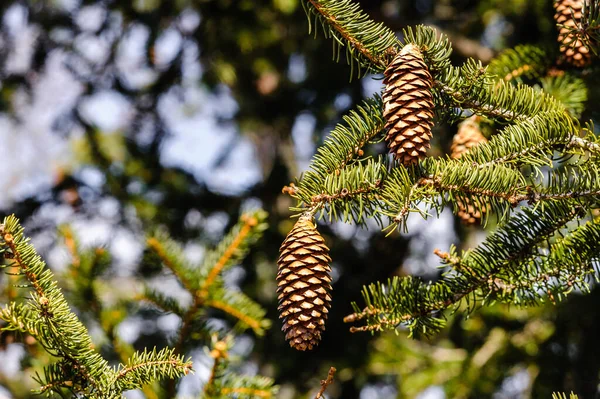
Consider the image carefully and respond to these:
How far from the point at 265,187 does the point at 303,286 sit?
1.94 meters

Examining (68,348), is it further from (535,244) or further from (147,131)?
(147,131)

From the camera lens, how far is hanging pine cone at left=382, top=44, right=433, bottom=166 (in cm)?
84

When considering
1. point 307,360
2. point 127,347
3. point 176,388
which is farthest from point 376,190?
point 307,360

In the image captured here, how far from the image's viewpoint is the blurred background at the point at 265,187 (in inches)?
88.6

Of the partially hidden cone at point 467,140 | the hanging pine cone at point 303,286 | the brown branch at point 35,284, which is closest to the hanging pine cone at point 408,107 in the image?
the hanging pine cone at point 303,286

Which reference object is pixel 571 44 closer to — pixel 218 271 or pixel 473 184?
pixel 473 184

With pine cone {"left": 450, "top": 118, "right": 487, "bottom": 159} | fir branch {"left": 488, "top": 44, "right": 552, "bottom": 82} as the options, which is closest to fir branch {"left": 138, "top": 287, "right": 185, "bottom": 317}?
pine cone {"left": 450, "top": 118, "right": 487, "bottom": 159}

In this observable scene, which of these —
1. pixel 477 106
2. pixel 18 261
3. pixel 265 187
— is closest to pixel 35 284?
pixel 18 261

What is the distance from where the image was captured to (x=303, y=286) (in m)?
0.86

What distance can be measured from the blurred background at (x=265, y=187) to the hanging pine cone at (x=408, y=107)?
115 cm

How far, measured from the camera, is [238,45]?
8.47 feet

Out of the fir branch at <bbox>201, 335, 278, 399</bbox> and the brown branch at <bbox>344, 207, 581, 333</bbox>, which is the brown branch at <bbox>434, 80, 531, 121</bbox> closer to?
the brown branch at <bbox>344, 207, 581, 333</bbox>

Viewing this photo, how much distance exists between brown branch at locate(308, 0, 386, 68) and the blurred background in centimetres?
110

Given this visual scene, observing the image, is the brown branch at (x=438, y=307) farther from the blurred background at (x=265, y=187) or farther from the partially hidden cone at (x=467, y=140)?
the blurred background at (x=265, y=187)
